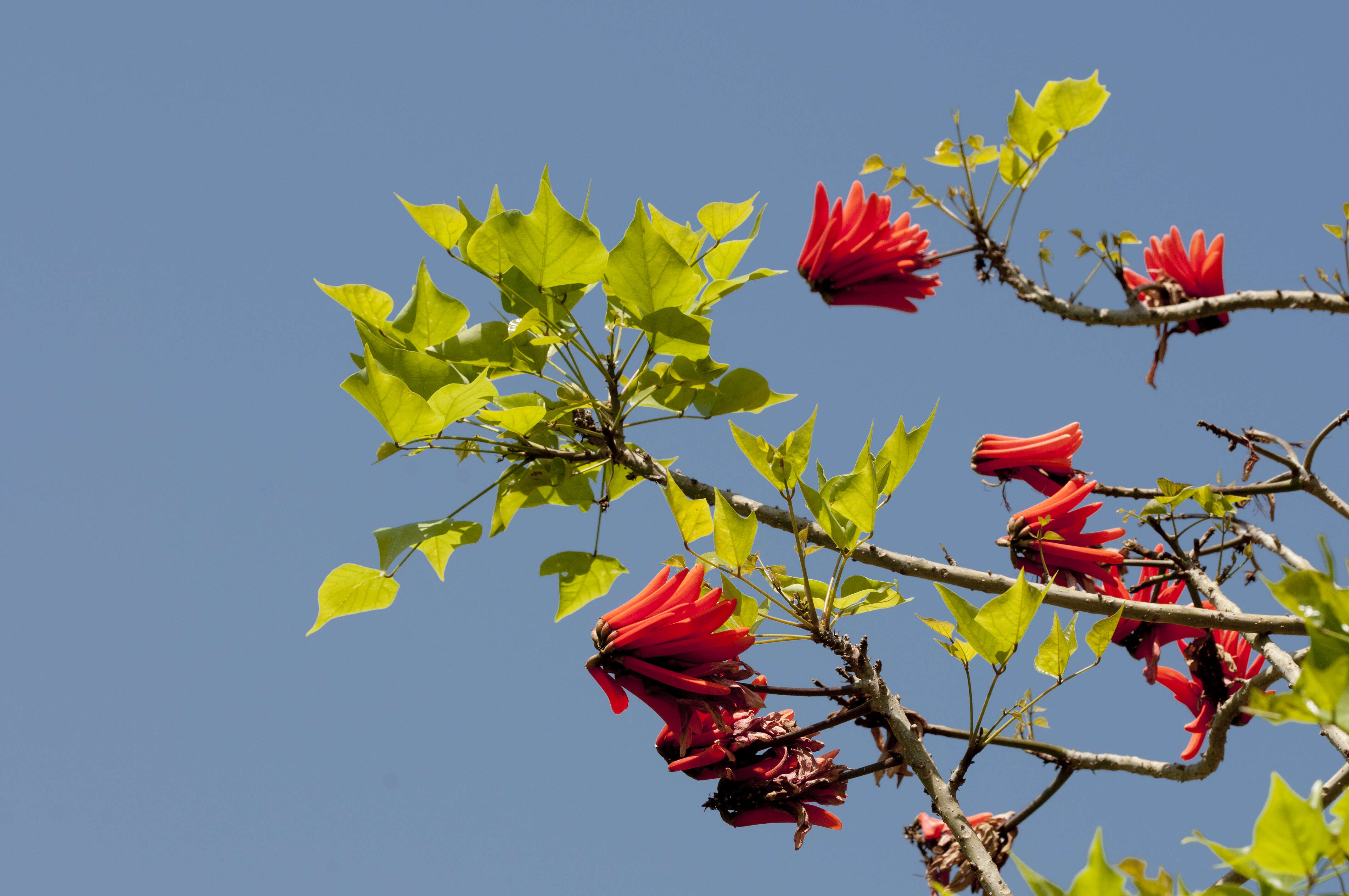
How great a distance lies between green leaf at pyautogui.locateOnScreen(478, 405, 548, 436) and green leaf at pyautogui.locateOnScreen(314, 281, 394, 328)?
0.35m

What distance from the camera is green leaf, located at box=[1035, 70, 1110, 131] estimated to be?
220 centimetres

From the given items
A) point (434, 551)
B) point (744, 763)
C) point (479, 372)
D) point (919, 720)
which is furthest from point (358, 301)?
point (919, 720)

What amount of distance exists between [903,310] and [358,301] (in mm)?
1259

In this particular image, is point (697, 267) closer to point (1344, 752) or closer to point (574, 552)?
point (574, 552)

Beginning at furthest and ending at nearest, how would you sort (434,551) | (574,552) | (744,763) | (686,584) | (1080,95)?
1. (1080,95)
2. (574,552)
3. (434,551)
4. (744,763)
5. (686,584)

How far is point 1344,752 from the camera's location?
5.14ft

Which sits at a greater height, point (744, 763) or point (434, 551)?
point (434, 551)

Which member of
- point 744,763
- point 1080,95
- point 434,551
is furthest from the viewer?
point 1080,95

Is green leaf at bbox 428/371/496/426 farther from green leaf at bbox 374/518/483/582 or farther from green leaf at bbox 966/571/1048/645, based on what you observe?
green leaf at bbox 966/571/1048/645

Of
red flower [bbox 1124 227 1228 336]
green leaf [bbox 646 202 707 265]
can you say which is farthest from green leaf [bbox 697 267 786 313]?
red flower [bbox 1124 227 1228 336]

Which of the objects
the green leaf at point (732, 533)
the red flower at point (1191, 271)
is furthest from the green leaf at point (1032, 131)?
the green leaf at point (732, 533)

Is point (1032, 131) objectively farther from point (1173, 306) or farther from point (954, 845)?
point (954, 845)

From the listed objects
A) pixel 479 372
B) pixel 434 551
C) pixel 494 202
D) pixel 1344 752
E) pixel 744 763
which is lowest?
pixel 1344 752

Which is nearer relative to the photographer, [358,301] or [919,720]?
[919,720]
